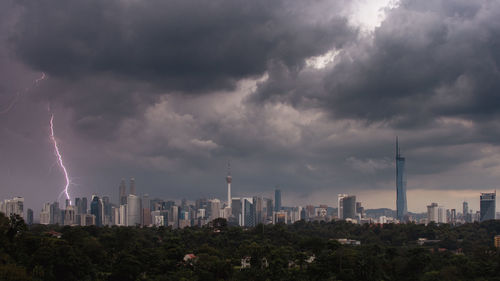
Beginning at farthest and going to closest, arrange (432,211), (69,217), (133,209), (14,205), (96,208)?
(432,211), (133,209), (96,208), (69,217), (14,205)

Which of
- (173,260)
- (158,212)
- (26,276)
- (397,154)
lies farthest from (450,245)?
(397,154)

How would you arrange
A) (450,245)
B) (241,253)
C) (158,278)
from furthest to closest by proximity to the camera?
1. (450,245)
2. (241,253)
3. (158,278)

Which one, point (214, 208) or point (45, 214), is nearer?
point (45, 214)

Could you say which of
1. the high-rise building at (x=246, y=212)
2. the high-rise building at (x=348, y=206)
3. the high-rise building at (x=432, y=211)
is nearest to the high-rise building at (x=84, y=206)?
the high-rise building at (x=246, y=212)

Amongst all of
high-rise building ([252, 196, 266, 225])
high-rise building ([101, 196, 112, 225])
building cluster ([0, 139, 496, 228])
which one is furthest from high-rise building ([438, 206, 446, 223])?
high-rise building ([101, 196, 112, 225])

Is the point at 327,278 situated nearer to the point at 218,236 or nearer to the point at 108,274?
the point at 108,274

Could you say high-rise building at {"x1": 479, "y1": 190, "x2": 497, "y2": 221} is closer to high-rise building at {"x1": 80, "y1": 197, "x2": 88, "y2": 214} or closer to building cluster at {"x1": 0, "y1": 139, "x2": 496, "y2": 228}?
building cluster at {"x1": 0, "y1": 139, "x2": 496, "y2": 228}

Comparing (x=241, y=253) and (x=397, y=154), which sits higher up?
(x=397, y=154)

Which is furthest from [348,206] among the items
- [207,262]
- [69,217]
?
[207,262]

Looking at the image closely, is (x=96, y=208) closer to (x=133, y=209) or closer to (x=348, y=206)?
(x=133, y=209)
